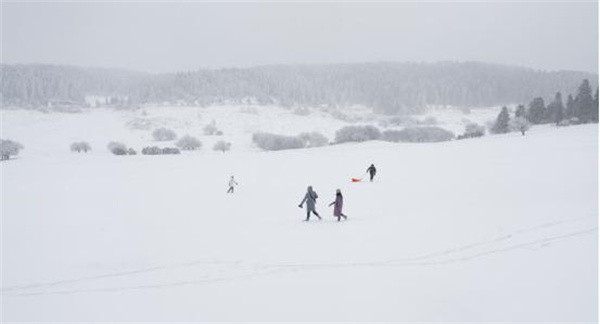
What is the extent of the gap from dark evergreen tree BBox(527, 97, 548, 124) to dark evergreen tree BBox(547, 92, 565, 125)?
0.71 meters

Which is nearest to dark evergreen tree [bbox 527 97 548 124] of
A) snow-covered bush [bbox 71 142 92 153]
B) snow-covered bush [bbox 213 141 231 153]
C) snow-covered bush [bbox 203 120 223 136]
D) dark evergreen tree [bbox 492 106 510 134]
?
dark evergreen tree [bbox 492 106 510 134]

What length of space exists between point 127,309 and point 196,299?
4.25ft

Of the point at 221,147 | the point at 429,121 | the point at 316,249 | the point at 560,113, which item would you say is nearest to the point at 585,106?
the point at 560,113

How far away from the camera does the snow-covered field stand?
8891 millimetres

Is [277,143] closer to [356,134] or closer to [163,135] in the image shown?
[356,134]

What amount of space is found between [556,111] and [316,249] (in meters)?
66.0

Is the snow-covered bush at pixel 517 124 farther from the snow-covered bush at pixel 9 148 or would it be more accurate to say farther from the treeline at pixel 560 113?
the snow-covered bush at pixel 9 148

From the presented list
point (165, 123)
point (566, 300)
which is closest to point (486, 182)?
point (566, 300)

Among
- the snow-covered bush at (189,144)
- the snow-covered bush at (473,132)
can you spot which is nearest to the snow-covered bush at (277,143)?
the snow-covered bush at (189,144)

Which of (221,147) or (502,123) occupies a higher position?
(502,123)

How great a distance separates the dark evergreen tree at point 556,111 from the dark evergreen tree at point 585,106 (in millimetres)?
1935

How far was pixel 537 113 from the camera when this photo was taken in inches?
2758

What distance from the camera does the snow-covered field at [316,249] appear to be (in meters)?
8.89

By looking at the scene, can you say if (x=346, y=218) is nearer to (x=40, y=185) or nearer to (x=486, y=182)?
(x=486, y=182)
